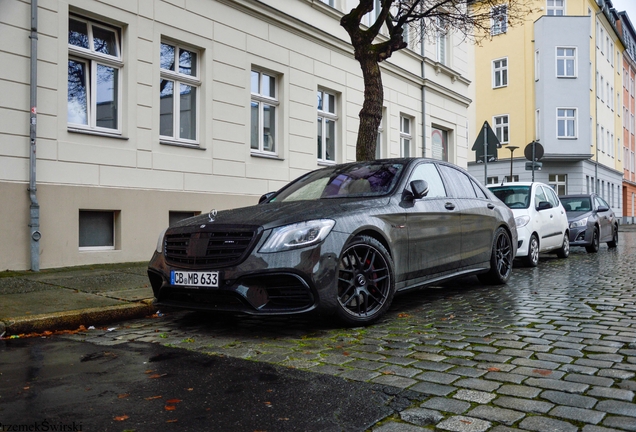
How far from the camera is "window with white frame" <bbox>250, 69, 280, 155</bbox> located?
1307 centimetres

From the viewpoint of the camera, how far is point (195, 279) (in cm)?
493

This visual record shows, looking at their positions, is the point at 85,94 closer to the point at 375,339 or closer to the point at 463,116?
the point at 375,339

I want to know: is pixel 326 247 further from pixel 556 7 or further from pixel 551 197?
pixel 556 7

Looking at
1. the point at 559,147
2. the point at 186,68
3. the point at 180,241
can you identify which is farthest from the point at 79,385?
the point at 559,147

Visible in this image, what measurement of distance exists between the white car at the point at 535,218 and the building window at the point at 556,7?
31162 mm

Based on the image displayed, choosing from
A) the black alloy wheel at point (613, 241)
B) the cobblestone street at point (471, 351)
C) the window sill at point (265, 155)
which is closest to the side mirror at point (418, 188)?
the cobblestone street at point (471, 351)

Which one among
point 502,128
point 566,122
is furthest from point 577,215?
point 502,128

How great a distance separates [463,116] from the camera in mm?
23141

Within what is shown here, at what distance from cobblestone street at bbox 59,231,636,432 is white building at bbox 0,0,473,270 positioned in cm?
407

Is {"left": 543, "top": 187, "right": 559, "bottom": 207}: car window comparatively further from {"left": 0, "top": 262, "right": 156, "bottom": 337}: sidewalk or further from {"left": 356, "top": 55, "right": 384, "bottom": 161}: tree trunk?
{"left": 0, "top": 262, "right": 156, "bottom": 337}: sidewalk

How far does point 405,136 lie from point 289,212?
14.7 meters

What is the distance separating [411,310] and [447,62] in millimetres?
17778

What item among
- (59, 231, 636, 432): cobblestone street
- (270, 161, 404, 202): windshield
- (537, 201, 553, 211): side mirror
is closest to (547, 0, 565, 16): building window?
(537, 201, 553, 211): side mirror

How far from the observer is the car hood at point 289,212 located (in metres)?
4.97
